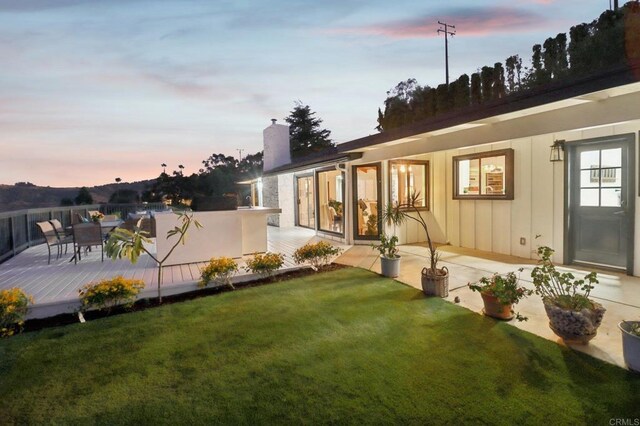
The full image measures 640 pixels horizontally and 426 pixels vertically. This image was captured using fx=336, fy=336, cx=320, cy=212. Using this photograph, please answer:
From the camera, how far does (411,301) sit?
4461 millimetres

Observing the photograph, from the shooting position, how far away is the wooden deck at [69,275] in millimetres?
4443

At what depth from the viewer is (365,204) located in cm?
891

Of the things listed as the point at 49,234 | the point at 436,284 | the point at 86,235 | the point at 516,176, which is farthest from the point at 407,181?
the point at 49,234

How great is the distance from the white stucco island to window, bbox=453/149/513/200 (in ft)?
15.5

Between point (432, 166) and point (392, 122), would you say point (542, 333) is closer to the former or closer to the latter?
point (432, 166)

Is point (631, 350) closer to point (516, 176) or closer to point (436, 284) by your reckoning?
point (436, 284)

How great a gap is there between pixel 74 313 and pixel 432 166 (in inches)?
317

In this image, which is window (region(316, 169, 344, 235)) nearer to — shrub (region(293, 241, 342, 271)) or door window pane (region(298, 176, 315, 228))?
door window pane (region(298, 176, 315, 228))

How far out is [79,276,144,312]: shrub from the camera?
13.5ft

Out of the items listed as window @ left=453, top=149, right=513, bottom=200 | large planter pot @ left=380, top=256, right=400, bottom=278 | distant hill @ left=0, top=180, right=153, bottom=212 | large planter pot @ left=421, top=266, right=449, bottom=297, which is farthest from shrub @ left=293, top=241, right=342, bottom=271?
distant hill @ left=0, top=180, right=153, bottom=212

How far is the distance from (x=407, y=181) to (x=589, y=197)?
149 inches

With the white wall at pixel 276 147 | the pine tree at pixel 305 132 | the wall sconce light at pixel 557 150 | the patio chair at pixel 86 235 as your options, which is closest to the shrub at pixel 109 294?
the patio chair at pixel 86 235

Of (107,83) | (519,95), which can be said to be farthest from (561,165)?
(107,83)

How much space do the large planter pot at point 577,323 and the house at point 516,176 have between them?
2152 mm
